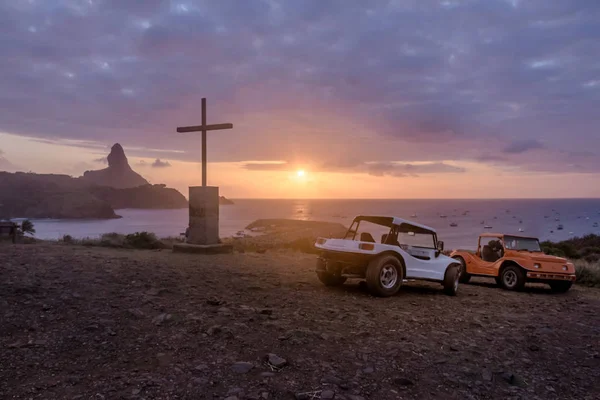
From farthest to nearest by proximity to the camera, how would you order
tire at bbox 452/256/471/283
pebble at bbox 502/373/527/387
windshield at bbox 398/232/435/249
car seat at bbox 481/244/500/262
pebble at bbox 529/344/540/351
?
1. tire at bbox 452/256/471/283
2. car seat at bbox 481/244/500/262
3. windshield at bbox 398/232/435/249
4. pebble at bbox 529/344/540/351
5. pebble at bbox 502/373/527/387

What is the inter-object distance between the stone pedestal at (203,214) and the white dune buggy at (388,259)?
672 centimetres

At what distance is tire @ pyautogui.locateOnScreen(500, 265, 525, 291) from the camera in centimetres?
1249

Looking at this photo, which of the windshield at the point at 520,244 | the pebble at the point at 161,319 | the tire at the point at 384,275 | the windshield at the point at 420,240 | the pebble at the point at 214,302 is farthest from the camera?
the windshield at the point at 520,244

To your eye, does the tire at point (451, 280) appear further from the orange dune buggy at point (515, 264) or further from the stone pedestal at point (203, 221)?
the stone pedestal at point (203, 221)

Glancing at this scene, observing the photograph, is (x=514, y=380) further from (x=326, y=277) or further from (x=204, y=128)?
(x=204, y=128)

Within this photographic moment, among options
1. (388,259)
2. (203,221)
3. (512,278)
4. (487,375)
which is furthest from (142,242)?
(487,375)

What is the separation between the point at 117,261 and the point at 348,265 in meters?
5.95

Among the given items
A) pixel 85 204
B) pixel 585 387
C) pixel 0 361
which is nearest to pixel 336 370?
pixel 585 387

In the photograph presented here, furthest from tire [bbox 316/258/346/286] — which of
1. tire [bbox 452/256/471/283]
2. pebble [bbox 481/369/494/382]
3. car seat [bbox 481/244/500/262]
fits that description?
car seat [bbox 481/244/500/262]

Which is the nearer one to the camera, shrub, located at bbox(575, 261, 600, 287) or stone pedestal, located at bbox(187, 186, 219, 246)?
shrub, located at bbox(575, 261, 600, 287)

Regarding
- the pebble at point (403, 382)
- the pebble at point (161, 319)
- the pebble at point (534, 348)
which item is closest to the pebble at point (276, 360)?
the pebble at point (403, 382)

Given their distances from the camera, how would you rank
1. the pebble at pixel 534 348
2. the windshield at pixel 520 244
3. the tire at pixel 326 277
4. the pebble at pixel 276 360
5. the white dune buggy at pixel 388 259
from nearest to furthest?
the pebble at pixel 276 360 → the pebble at pixel 534 348 → the white dune buggy at pixel 388 259 → the tire at pixel 326 277 → the windshield at pixel 520 244

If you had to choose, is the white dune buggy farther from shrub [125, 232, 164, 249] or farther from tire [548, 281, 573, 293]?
shrub [125, 232, 164, 249]

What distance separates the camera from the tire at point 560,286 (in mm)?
12820
